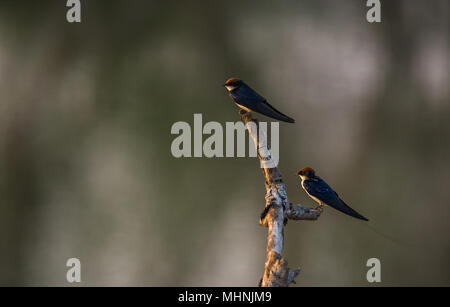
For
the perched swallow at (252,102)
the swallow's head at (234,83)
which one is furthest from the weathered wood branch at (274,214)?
the swallow's head at (234,83)

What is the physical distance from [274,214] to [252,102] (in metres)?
0.65

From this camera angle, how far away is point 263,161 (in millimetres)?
1867

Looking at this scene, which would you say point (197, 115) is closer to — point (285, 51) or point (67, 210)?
point (285, 51)

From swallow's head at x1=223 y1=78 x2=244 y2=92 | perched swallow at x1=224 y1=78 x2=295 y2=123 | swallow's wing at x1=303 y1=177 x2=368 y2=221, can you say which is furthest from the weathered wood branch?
swallow's wing at x1=303 y1=177 x2=368 y2=221

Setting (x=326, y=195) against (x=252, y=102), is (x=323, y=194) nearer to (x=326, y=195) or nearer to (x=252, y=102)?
(x=326, y=195)

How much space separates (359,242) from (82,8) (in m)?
3.37

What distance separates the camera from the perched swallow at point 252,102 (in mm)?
2072

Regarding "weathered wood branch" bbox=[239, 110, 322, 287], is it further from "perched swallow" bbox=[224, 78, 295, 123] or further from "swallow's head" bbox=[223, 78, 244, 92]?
"swallow's head" bbox=[223, 78, 244, 92]

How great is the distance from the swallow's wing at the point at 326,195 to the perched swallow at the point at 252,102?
0.42 m

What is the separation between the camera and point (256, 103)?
209cm

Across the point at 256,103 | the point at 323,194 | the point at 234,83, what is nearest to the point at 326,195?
the point at 323,194

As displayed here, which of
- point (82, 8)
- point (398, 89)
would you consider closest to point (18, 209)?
point (82, 8)

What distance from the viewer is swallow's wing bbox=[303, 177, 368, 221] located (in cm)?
218

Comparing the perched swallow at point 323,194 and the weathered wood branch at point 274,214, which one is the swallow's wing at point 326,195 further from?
the weathered wood branch at point 274,214
